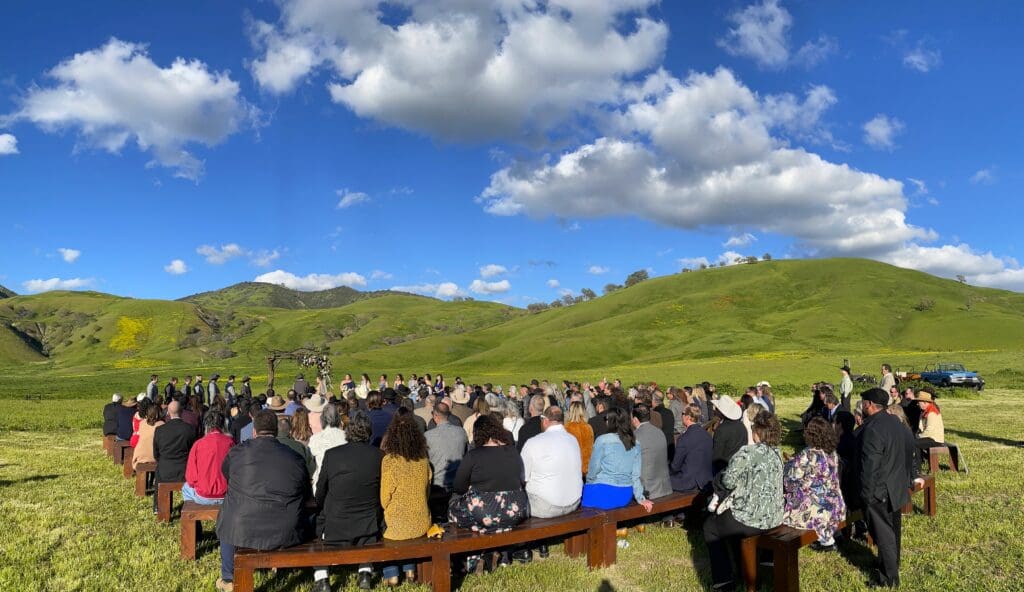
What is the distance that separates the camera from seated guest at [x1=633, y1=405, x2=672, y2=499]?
26.8 feet

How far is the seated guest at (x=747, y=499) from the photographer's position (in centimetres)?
636

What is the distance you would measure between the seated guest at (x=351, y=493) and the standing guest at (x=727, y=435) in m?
5.03

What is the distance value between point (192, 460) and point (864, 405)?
8.83 meters

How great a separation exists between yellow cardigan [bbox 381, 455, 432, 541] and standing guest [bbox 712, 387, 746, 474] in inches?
183

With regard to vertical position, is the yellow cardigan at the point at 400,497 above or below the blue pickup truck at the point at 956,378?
above

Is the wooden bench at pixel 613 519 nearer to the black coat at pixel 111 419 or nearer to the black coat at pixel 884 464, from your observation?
the black coat at pixel 884 464

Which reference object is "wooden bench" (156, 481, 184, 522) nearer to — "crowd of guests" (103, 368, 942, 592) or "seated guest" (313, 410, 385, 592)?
"crowd of guests" (103, 368, 942, 592)

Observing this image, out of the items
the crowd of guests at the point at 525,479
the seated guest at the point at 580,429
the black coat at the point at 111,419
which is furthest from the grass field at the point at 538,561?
the black coat at the point at 111,419

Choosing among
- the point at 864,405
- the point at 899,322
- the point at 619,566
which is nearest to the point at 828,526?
the point at 864,405

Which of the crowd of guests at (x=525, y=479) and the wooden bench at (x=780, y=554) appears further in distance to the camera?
the crowd of guests at (x=525, y=479)

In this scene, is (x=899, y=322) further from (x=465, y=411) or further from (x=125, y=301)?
(x=125, y=301)

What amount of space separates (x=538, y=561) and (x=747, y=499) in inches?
110

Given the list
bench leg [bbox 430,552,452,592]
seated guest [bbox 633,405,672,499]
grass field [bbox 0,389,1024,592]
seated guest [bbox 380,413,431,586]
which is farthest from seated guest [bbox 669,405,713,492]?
seated guest [bbox 380,413,431,586]

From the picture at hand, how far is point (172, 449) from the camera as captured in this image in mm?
9539
